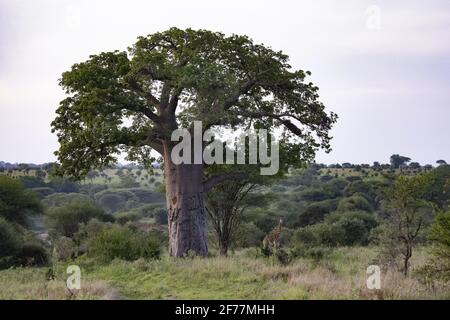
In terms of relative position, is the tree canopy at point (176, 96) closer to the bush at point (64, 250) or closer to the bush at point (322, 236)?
the bush at point (64, 250)

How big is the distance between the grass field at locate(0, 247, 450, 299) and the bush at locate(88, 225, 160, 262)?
2.03m

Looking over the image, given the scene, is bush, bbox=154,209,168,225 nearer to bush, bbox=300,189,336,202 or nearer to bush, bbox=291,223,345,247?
bush, bbox=300,189,336,202

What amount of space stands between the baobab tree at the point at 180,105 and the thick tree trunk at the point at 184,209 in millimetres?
34

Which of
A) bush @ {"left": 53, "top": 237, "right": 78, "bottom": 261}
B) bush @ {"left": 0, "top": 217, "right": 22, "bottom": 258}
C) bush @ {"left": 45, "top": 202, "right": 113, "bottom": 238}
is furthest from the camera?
bush @ {"left": 45, "top": 202, "right": 113, "bottom": 238}

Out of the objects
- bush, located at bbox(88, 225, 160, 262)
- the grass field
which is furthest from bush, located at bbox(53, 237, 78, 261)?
the grass field

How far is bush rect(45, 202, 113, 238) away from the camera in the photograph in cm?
4212

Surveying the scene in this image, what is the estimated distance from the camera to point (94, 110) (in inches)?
638

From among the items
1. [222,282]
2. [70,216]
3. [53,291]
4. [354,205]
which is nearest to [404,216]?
[222,282]

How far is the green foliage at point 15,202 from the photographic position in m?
35.3

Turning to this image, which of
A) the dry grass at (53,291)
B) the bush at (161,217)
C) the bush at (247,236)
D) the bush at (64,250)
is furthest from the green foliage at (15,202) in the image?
the dry grass at (53,291)

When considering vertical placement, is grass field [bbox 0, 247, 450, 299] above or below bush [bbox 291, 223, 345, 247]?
above

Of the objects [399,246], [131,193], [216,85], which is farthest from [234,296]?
[131,193]

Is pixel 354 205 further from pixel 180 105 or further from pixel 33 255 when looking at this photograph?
pixel 180 105

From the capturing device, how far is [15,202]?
3575cm
